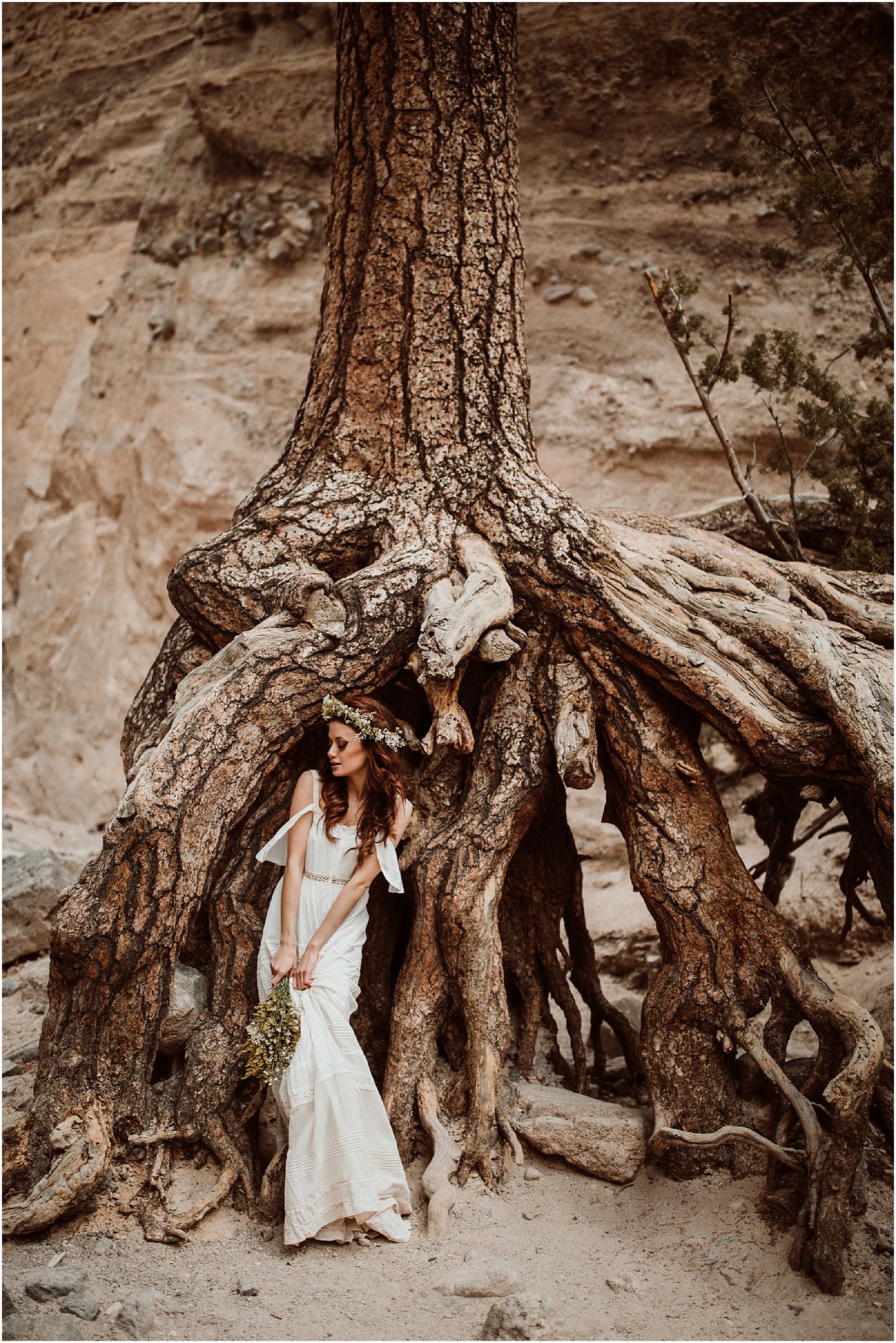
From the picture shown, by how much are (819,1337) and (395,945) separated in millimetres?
2175

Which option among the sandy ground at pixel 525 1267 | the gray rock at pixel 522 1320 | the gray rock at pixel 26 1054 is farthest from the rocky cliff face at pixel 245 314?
the gray rock at pixel 522 1320

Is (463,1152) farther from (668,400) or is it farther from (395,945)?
(668,400)

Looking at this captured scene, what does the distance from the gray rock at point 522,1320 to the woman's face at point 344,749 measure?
1.89 m

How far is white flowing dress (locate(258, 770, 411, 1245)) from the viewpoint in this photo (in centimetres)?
389

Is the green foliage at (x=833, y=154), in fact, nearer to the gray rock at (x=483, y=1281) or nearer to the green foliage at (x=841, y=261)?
the green foliage at (x=841, y=261)

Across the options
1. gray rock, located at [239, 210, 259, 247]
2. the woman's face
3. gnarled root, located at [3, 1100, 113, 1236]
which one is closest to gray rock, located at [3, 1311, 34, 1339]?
gnarled root, located at [3, 1100, 113, 1236]

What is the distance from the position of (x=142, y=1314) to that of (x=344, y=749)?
77.8 inches

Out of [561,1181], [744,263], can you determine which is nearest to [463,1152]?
[561,1181]

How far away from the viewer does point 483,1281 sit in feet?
12.1

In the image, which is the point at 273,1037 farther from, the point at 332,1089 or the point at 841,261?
the point at 841,261

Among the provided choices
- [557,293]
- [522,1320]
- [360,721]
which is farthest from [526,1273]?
[557,293]

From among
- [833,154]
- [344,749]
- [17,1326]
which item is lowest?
[17,1326]

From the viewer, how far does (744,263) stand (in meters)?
8.85

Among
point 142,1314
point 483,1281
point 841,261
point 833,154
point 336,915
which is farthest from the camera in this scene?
point 841,261
